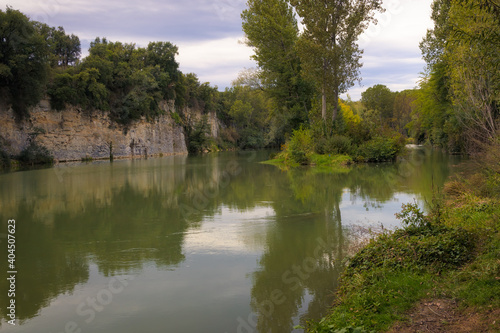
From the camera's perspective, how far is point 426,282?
15.2ft

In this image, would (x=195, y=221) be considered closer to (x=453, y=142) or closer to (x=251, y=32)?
(x=251, y=32)

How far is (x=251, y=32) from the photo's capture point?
30.6m

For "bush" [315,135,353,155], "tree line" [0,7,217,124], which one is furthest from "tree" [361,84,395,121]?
"bush" [315,135,353,155]

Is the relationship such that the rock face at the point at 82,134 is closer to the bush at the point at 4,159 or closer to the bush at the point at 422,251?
the bush at the point at 4,159

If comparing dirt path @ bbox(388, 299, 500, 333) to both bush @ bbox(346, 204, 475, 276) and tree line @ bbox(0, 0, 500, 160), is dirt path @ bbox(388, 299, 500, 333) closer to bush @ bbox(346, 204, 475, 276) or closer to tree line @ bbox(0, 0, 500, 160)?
bush @ bbox(346, 204, 475, 276)

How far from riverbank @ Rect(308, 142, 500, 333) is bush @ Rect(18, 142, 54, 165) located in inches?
1408

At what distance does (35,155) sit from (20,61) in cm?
859

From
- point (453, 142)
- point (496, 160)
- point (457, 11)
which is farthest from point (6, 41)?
point (453, 142)

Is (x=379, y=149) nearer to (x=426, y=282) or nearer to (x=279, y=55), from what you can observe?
(x=279, y=55)

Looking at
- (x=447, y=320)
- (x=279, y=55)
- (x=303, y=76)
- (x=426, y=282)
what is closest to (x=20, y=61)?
(x=279, y=55)

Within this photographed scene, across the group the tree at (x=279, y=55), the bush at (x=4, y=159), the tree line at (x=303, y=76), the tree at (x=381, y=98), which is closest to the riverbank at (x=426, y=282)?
the tree line at (x=303, y=76)

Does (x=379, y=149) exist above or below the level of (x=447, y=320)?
above

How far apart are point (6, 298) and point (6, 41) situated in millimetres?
33140

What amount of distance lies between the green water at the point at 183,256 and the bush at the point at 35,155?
22.1 m
